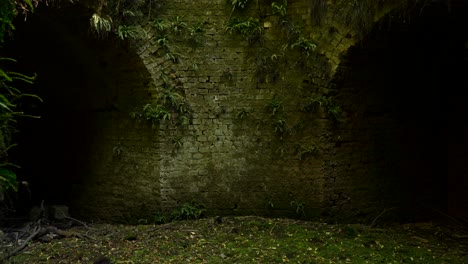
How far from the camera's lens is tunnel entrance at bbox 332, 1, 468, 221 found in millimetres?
7332

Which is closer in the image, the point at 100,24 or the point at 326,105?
the point at 100,24

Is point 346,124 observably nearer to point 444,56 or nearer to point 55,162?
point 444,56

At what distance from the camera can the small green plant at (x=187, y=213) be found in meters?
7.39

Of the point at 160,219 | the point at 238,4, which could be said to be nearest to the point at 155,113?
the point at 160,219

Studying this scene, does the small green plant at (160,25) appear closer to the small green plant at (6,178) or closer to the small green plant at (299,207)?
the small green plant at (299,207)

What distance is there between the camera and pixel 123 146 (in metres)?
7.90

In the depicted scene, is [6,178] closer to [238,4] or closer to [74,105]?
[238,4]

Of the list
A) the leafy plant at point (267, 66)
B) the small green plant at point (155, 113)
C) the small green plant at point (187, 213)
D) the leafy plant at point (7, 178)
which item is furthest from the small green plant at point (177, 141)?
the leafy plant at point (7, 178)

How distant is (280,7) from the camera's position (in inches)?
292

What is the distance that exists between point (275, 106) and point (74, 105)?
404cm

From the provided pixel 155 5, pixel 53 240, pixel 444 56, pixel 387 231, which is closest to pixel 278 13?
pixel 155 5

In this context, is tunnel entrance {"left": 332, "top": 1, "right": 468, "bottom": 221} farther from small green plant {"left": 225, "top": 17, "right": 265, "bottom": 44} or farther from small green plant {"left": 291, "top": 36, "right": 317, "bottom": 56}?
small green plant {"left": 225, "top": 17, "right": 265, "bottom": 44}

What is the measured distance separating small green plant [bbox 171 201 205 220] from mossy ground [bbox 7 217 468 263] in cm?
27

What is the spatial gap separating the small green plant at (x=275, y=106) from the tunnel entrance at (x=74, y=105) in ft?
6.45
